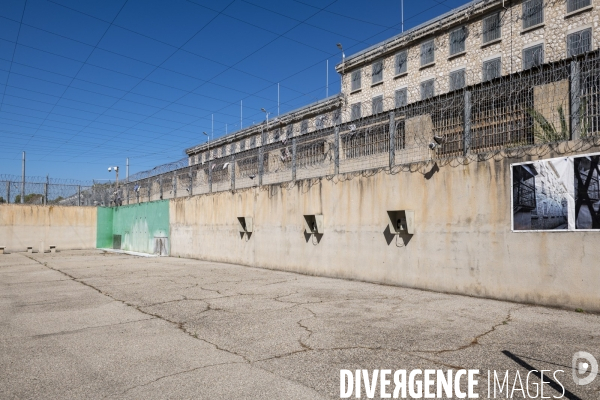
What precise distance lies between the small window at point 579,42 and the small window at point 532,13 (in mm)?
1959

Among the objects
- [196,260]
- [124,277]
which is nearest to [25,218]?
[196,260]

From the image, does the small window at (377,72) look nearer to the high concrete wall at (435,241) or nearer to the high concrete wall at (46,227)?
the high concrete wall at (435,241)

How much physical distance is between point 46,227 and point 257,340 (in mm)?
24018

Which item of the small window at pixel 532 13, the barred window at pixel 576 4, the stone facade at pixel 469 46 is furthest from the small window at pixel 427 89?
the barred window at pixel 576 4

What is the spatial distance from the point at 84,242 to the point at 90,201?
2701 millimetres

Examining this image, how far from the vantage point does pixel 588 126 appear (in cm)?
666

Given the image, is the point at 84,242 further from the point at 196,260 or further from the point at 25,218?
the point at 196,260

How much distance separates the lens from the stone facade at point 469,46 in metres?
21.0

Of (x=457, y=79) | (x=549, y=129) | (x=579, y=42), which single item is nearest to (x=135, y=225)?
(x=457, y=79)

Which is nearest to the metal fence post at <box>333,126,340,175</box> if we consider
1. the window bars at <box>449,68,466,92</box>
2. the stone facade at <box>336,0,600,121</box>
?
→ the stone facade at <box>336,0,600,121</box>

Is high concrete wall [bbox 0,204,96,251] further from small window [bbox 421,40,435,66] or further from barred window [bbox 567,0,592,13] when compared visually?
barred window [bbox 567,0,592,13]

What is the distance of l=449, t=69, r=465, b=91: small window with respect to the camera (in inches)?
984

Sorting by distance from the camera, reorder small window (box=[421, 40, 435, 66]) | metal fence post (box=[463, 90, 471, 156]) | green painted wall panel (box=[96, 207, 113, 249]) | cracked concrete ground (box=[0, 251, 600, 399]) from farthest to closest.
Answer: green painted wall panel (box=[96, 207, 113, 249]), small window (box=[421, 40, 435, 66]), metal fence post (box=[463, 90, 471, 156]), cracked concrete ground (box=[0, 251, 600, 399])

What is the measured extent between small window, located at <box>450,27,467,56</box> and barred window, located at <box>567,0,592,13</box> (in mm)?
5498
